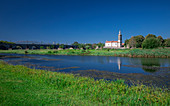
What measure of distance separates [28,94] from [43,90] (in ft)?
3.53

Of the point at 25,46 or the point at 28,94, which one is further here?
the point at 25,46

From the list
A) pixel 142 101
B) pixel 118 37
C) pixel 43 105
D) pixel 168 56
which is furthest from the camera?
pixel 118 37

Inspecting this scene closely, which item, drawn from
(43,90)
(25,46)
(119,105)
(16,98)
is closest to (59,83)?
(43,90)

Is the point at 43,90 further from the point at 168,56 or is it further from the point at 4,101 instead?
the point at 168,56

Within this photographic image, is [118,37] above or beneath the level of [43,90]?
above

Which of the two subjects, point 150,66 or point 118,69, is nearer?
point 118,69

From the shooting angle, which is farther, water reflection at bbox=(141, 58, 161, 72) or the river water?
water reflection at bbox=(141, 58, 161, 72)

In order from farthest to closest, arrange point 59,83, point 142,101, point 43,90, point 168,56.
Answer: point 168,56 < point 59,83 < point 43,90 < point 142,101

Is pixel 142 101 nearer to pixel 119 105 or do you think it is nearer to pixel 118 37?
pixel 119 105

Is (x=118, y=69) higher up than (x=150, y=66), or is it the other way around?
(x=150, y=66)

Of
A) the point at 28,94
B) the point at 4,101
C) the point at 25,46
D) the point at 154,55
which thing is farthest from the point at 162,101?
the point at 25,46

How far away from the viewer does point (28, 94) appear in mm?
7738

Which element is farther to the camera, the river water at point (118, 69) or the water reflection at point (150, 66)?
the water reflection at point (150, 66)

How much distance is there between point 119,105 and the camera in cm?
653
